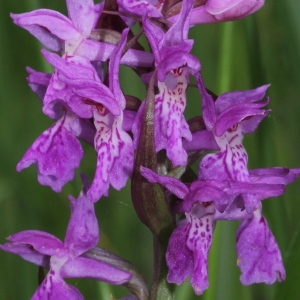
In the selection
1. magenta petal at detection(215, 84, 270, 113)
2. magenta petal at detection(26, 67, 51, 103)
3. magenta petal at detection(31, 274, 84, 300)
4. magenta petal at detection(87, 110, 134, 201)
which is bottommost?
magenta petal at detection(31, 274, 84, 300)

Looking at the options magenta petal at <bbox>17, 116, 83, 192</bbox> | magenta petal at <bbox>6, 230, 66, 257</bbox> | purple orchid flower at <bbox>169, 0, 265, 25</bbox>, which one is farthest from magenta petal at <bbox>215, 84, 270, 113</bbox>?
magenta petal at <bbox>6, 230, 66, 257</bbox>

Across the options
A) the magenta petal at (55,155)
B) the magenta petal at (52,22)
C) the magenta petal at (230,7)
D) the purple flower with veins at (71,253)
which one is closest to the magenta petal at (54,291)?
the purple flower with veins at (71,253)

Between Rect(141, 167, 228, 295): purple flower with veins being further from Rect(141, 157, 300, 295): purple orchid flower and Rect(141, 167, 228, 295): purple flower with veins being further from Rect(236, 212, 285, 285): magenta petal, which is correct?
Rect(236, 212, 285, 285): magenta petal

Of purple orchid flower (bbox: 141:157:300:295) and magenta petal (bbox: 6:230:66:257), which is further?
magenta petal (bbox: 6:230:66:257)

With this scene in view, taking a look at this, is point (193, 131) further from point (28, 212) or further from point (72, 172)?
point (28, 212)

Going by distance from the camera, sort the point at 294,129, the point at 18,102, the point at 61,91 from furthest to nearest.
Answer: the point at 18,102 → the point at 294,129 → the point at 61,91

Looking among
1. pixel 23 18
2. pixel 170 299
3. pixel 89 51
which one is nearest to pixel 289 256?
pixel 170 299

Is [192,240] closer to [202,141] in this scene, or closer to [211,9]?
[202,141]

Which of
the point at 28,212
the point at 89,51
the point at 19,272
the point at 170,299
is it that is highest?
the point at 89,51
